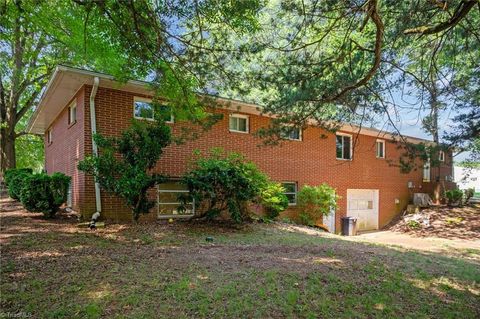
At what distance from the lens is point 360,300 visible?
409 cm

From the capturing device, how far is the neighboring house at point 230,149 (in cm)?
886

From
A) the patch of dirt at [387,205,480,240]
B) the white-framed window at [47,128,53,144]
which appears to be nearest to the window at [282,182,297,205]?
the patch of dirt at [387,205,480,240]

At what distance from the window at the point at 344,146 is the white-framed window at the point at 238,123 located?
560 cm

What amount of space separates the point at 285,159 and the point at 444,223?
8086mm

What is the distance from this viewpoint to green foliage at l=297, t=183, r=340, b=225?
42.1 ft

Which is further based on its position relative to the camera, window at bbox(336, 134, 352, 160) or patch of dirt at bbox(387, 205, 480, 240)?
window at bbox(336, 134, 352, 160)

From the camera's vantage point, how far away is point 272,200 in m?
10.5

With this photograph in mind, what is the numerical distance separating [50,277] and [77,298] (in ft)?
2.82

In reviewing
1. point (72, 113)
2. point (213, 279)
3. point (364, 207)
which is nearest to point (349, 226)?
point (364, 207)

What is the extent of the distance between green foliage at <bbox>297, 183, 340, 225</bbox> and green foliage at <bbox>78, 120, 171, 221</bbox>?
A: 6.73m

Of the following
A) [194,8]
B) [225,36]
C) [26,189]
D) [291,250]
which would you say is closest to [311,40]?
[225,36]

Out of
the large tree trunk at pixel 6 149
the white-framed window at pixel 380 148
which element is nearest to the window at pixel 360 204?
the white-framed window at pixel 380 148

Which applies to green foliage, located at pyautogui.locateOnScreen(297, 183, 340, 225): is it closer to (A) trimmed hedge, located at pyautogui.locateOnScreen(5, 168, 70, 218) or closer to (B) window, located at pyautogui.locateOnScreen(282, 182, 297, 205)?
(B) window, located at pyautogui.locateOnScreen(282, 182, 297, 205)

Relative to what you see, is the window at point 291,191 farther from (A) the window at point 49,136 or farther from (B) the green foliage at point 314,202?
(A) the window at point 49,136
